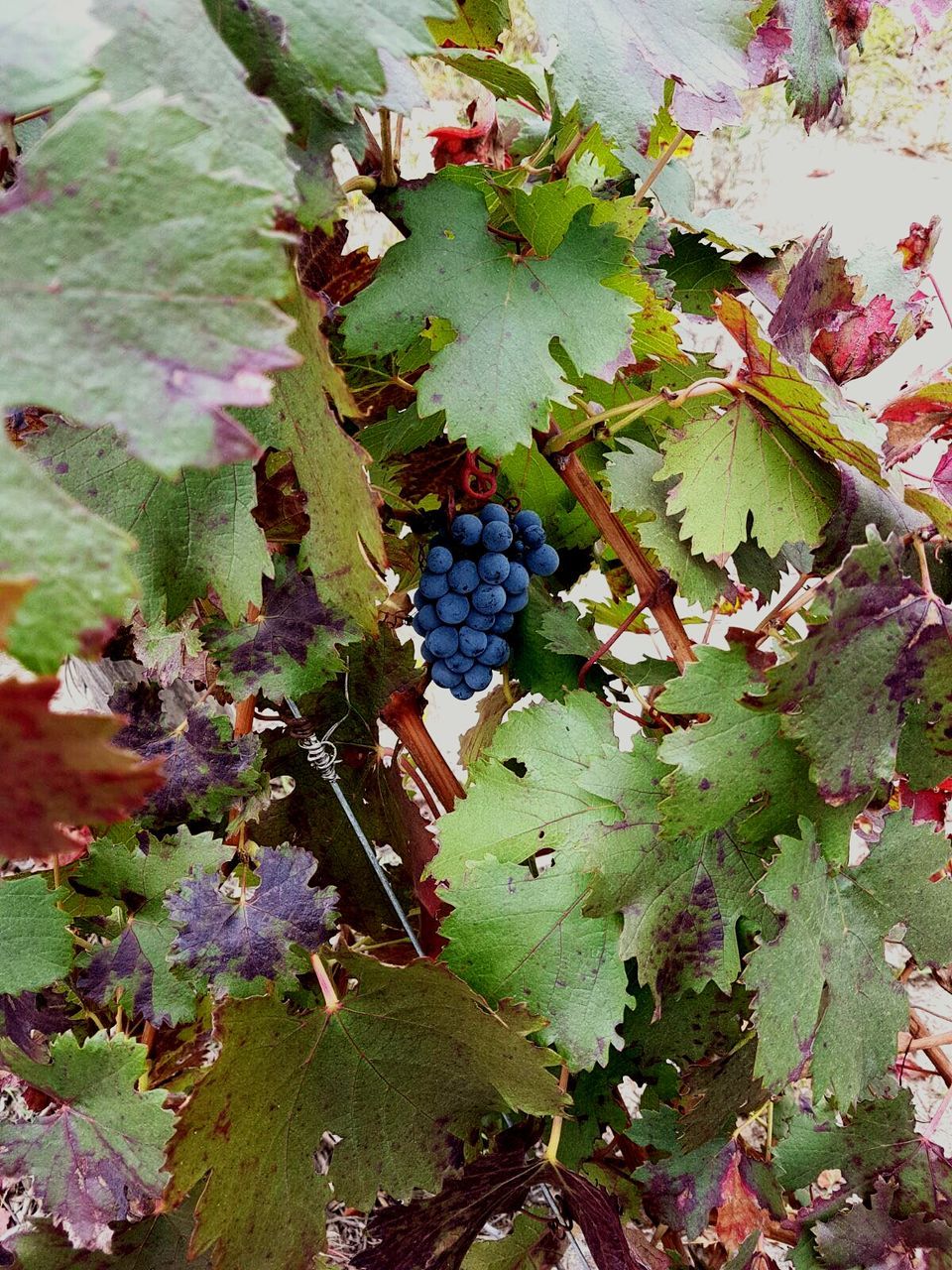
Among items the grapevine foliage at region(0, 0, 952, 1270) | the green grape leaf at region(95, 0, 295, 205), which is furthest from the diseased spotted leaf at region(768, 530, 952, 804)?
the green grape leaf at region(95, 0, 295, 205)

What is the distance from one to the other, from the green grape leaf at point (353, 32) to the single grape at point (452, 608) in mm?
380

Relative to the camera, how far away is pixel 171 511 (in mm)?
535

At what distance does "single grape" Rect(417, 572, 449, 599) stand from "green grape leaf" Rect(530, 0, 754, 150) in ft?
1.04

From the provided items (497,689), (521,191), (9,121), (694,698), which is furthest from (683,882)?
(9,121)

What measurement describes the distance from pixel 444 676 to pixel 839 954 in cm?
33

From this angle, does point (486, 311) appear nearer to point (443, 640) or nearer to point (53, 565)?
point (443, 640)

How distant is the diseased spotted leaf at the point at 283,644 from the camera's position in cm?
67

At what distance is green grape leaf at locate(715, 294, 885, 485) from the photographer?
596 millimetres

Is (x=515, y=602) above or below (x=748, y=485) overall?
below

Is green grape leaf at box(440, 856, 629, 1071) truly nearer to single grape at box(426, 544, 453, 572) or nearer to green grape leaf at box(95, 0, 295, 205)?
single grape at box(426, 544, 453, 572)

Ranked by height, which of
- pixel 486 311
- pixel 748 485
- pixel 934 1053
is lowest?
pixel 934 1053

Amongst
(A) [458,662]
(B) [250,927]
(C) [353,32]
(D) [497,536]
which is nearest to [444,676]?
(A) [458,662]

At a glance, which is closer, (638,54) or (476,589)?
(638,54)

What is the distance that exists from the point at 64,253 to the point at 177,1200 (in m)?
0.54
